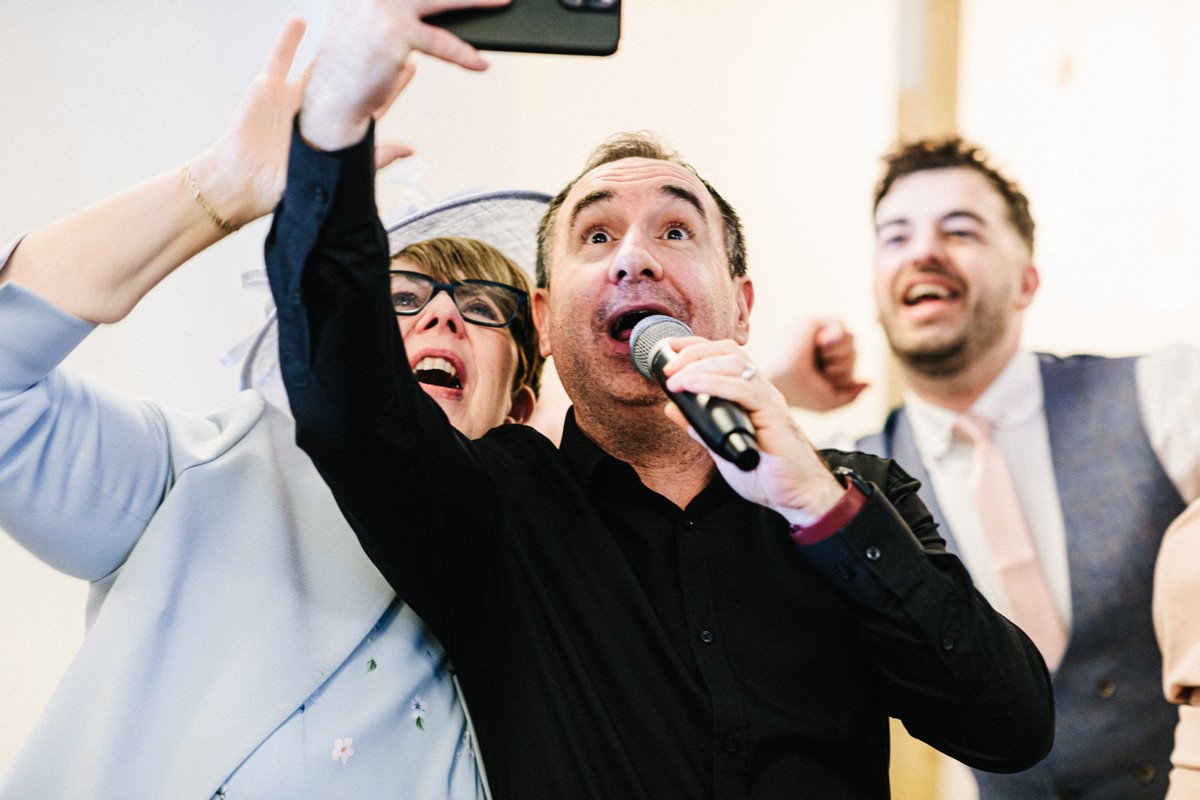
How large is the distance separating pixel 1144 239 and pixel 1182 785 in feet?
4.09

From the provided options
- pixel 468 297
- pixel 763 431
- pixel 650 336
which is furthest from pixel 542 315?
pixel 763 431

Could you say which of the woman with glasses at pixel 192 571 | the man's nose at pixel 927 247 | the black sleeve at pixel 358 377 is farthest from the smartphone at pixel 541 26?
the man's nose at pixel 927 247

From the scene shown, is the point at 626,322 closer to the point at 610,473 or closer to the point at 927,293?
the point at 610,473

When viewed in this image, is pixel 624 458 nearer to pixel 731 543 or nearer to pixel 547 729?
pixel 731 543

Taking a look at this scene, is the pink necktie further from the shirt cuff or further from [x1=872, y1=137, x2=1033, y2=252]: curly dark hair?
the shirt cuff

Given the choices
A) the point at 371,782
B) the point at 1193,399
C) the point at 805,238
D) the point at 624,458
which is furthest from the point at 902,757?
the point at 371,782

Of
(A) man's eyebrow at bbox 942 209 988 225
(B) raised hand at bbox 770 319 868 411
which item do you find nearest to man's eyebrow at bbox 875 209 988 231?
(A) man's eyebrow at bbox 942 209 988 225

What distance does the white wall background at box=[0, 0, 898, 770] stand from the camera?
2.03 metres

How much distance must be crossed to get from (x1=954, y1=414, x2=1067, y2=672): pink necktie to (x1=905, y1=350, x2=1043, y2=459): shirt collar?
0.03m

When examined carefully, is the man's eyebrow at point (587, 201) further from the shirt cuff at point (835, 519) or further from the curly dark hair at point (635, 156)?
the shirt cuff at point (835, 519)

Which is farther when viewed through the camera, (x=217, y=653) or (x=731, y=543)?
(x=731, y=543)

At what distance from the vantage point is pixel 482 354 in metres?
1.61

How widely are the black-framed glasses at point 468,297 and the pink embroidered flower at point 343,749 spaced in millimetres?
701

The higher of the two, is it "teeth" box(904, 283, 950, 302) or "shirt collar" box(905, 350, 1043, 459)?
"teeth" box(904, 283, 950, 302)
